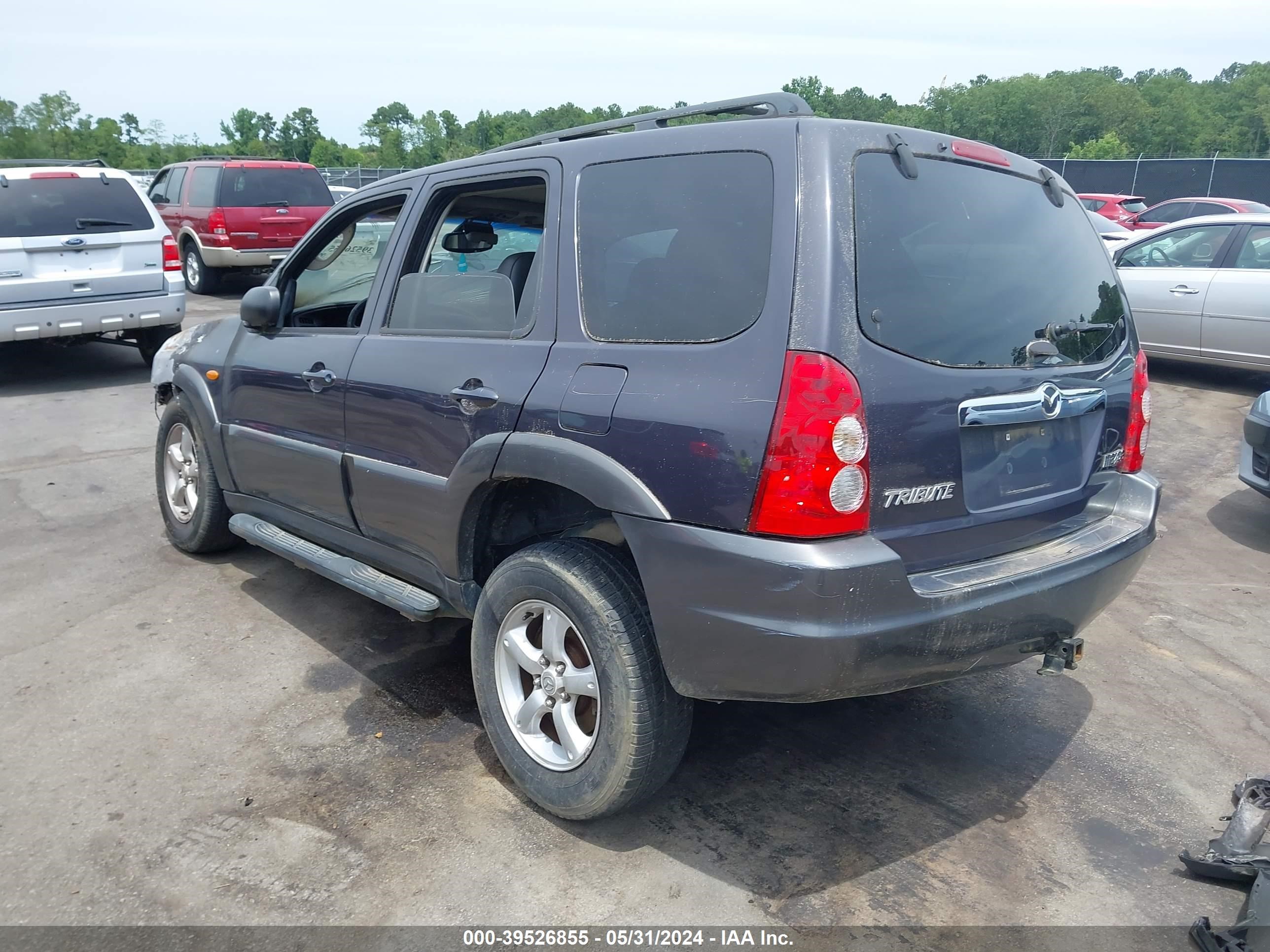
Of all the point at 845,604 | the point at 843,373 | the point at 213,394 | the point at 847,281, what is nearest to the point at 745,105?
the point at 847,281

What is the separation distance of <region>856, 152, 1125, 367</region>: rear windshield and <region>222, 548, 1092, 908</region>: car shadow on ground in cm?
136

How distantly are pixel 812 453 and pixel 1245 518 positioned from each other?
4.90m

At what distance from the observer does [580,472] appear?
Result: 9.02 feet

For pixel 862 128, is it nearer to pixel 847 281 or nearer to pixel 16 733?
pixel 847 281

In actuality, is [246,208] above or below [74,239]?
below

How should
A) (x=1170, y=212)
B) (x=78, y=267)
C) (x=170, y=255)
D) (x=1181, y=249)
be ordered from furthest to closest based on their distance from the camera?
1. (x=1170, y=212)
2. (x=170, y=255)
3. (x=1181, y=249)
4. (x=78, y=267)

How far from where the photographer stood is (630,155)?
2.92m

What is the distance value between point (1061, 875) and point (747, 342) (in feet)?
5.62

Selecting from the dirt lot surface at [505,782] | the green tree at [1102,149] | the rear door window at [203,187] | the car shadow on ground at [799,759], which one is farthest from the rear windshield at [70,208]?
the green tree at [1102,149]

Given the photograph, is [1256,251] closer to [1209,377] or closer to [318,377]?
[1209,377]

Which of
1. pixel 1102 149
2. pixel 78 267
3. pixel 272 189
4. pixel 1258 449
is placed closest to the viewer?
pixel 1258 449

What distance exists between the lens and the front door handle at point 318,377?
384 centimetres

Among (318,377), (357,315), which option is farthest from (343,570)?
(357,315)

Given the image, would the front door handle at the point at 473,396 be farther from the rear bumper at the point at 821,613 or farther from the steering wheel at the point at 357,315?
the steering wheel at the point at 357,315
